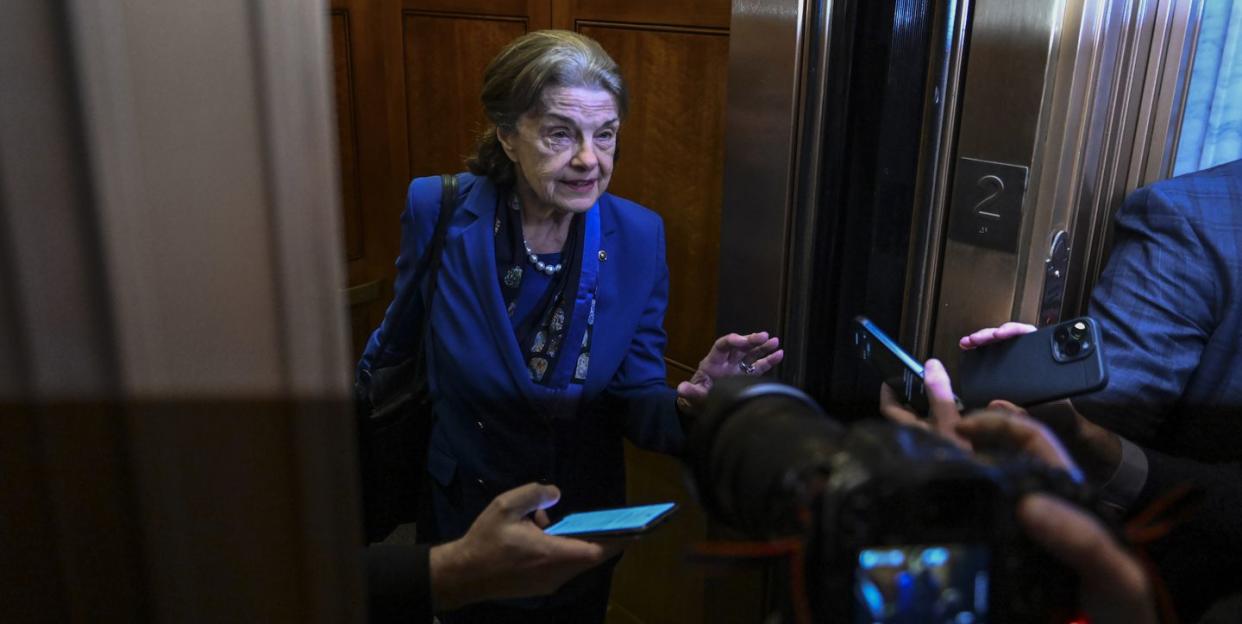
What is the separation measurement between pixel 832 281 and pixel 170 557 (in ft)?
3.60

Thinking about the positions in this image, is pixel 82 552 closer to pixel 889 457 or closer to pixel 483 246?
pixel 889 457

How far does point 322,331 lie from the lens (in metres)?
0.39

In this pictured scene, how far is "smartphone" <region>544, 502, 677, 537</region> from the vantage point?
91 cm

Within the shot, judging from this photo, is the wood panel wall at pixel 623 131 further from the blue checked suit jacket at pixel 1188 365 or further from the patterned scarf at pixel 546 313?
the blue checked suit jacket at pixel 1188 365

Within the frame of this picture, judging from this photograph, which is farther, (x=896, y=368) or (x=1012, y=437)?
(x=896, y=368)

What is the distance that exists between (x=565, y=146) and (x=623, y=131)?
33 centimetres

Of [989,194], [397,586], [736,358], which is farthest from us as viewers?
[736,358]

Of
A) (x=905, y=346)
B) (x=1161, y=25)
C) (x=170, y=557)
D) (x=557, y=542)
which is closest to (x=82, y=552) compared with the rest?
(x=170, y=557)

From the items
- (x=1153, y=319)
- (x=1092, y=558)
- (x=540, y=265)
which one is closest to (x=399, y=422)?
(x=540, y=265)

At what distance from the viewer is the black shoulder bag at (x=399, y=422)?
1374mm

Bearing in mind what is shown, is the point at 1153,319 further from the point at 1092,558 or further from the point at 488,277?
the point at 488,277

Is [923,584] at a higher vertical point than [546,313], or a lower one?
higher

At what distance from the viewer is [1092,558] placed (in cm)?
43

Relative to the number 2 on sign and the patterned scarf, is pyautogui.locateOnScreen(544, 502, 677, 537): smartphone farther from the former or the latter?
the number 2 on sign
